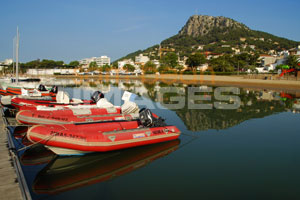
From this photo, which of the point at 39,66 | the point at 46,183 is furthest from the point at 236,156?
the point at 39,66

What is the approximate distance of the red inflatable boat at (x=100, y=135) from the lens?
27.9ft

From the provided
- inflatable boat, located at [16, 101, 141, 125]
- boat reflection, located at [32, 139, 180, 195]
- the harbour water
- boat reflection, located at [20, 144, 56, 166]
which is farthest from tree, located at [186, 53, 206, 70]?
boat reflection, located at [20, 144, 56, 166]

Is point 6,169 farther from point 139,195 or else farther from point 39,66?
point 39,66

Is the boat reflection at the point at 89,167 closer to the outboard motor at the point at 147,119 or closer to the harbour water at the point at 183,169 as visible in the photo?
the harbour water at the point at 183,169

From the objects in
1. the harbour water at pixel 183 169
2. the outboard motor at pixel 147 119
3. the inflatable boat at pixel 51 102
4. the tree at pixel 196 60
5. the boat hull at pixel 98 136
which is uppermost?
the tree at pixel 196 60

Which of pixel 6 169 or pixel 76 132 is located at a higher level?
pixel 76 132

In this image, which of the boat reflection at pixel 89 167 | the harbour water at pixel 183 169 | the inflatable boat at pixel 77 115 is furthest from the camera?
the inflatable boat at pixel 77 115

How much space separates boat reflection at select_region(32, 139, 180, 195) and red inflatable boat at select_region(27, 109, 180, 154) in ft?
1.58

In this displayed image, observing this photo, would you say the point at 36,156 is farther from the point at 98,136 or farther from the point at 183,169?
the point at 183,169

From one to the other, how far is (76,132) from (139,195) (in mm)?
3462

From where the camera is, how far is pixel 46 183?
7.72 meters

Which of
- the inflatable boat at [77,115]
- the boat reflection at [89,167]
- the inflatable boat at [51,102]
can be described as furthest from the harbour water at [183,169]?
the inflatable boat at [51,102]

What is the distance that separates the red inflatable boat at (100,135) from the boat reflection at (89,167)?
1.58 ft

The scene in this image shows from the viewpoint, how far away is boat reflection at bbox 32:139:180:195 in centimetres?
770
